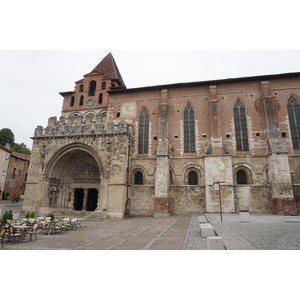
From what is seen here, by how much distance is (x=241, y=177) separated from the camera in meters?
19.9

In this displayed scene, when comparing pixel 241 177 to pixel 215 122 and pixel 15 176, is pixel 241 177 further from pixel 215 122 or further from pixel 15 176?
pixel 15 176

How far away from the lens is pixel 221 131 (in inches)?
817

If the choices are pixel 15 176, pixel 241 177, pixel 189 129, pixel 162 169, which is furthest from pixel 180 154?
pixel 15 176

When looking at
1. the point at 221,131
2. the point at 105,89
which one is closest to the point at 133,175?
the point at 221,131

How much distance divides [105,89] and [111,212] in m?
15.9

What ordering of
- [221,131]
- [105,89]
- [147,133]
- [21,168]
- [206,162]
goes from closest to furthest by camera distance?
[206,162]
[221,131]
[147,133]
[105,89]
[21,168]

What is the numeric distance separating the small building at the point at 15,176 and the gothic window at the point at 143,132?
89.9ft

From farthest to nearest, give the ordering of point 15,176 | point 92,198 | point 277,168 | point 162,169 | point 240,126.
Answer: point 15,176, point 92,198, point 240,126, point 162,169, point 277,168

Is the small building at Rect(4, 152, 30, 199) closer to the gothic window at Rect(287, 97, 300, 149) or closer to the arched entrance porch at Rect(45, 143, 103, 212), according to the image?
the arched entrance porch at Rect(45, 143, 103, 212)

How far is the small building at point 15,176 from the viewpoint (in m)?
35.9

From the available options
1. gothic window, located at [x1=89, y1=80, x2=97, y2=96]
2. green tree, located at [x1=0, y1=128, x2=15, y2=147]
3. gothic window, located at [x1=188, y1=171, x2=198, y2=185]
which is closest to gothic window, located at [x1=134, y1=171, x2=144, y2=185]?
gothic window, located at [x1=188, y1=171, x2=198, y2=185]

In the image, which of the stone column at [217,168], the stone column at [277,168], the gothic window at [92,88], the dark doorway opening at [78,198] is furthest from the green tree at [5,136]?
the stone column at [277,168]

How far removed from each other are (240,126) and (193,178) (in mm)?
7328

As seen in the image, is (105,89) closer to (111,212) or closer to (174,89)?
(174,89)
